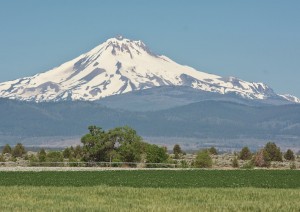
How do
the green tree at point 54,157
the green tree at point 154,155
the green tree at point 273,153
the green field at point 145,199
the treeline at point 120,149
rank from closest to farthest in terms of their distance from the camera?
the green field at point 145,199
the treeline at point 120,149
the green tree at point 154,155
the green tree at point 54,157
the green tree at point 273,153

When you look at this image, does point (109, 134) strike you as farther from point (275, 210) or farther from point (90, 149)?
point (275, 210)

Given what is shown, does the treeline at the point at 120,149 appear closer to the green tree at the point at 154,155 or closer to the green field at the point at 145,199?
the green tree at the point at 154,155

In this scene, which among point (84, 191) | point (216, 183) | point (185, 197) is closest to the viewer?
point (185, 197)

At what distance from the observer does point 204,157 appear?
112 metres

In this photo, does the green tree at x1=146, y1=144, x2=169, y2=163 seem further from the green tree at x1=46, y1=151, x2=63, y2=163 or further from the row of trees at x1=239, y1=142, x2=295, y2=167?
the row of trees at x1=239, y1=142, x2=295, y2=167

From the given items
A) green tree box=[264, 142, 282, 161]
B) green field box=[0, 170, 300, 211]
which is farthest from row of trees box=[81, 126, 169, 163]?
green field box=[0, 170, 300, 211]

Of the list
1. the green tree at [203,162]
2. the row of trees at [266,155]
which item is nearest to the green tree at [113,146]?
the green tree at [203,162]

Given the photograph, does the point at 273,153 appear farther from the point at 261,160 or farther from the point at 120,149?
the point at 120,149

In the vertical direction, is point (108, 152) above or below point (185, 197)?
above

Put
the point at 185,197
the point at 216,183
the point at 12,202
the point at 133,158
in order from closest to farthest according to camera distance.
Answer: the point at 12,202
the point at 185,197
the point at 216,183
the point at 133,158

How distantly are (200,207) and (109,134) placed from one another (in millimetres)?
70579

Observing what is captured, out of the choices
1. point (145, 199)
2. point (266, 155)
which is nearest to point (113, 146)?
point (266, 155)

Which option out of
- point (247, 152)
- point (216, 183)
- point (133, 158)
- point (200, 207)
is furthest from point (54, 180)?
point (247, 152)

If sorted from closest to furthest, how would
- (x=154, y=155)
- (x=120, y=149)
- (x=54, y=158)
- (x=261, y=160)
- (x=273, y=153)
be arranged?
1. (x=120, y=149)
2. (x=154, y=155)
3. (x=261, y=160)
4. (x=54, y=158)
5. (x=273, y=153)
